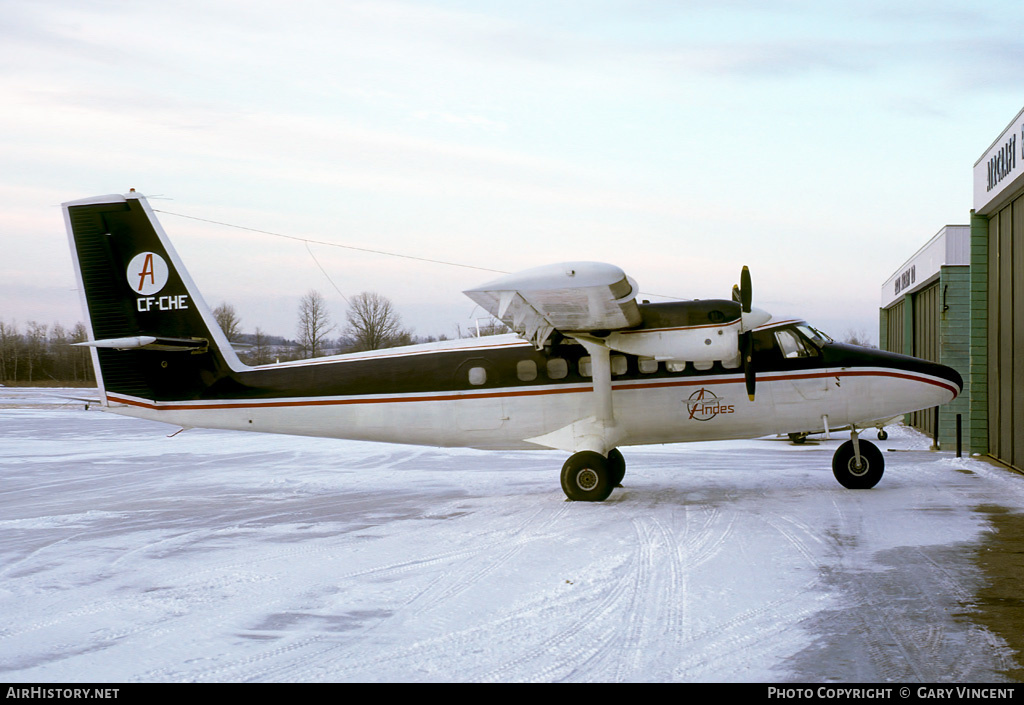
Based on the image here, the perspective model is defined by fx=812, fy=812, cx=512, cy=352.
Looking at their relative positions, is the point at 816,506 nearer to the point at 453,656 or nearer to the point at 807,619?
the point at 807,619

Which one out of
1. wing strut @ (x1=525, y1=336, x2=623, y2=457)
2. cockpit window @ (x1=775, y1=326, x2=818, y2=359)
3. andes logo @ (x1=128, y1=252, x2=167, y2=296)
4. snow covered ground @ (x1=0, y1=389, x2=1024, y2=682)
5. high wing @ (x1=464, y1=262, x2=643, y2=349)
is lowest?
snow covered ground @ (x1=0, y1=389, x2=1024, y2=682)

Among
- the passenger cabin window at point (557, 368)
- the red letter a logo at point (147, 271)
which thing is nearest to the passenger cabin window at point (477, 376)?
the passenger cabin window at point (557, 368)

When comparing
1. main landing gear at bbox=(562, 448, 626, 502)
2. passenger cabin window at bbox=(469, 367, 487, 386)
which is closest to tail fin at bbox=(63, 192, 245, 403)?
passenger cabin window at bbox=(469, 367, 487, 386)

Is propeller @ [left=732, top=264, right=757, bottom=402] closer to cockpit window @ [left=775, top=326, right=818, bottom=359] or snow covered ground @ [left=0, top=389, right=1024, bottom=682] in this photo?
cockpit window @ [left=775, top=326, right=818, bottom=359]

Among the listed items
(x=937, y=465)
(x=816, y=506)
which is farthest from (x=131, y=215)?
(x=937, y=465)

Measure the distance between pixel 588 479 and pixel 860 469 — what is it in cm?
454

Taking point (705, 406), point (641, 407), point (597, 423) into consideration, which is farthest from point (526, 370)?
point (705, 406)

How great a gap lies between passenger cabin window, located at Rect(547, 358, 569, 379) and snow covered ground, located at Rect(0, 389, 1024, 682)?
6.57 ft

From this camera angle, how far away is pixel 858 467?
43.4ft

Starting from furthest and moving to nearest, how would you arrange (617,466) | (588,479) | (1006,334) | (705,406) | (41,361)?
(41,361) → (1006,334) → (617,466) → (705,406) → (588,479)

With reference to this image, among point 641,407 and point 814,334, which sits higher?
point 814,334

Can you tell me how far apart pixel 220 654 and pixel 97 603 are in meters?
2.23

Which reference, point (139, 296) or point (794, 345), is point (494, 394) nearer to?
point (794, 345)

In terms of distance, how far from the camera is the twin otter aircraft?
12539mm
